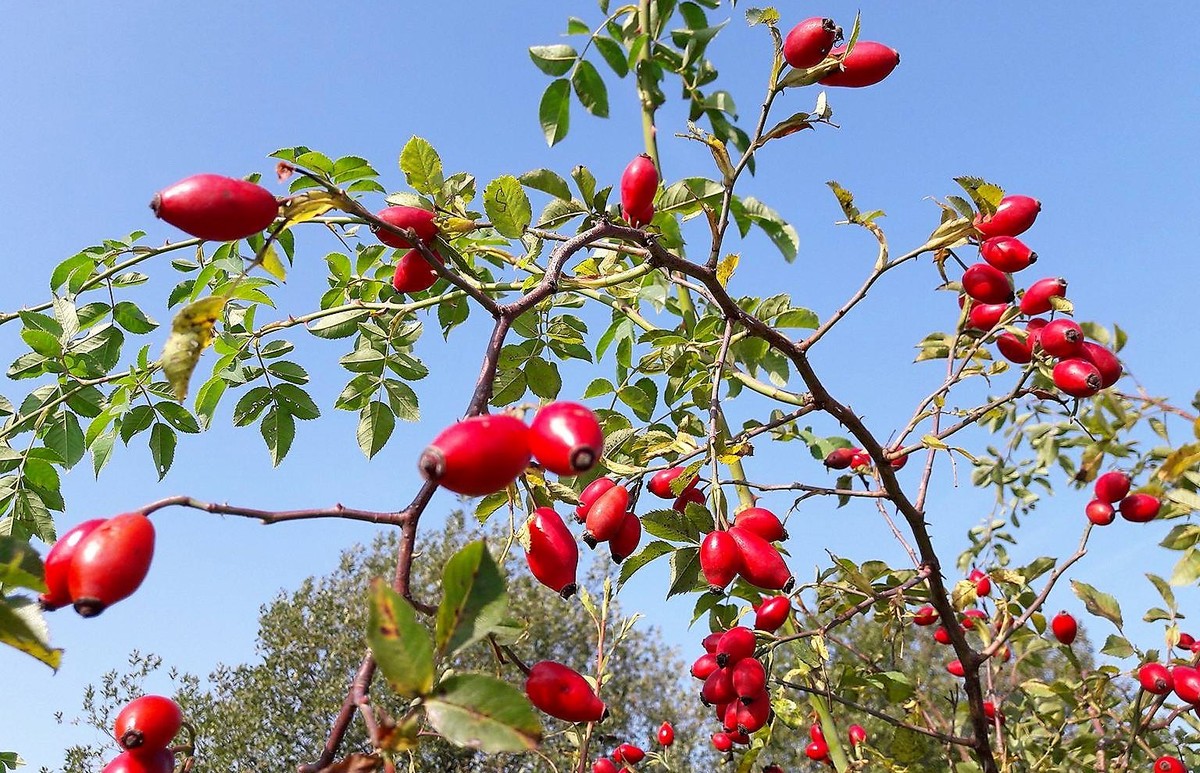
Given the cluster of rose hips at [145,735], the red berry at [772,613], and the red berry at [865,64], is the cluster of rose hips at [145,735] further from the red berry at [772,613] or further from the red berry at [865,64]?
the red berry at [865,64]

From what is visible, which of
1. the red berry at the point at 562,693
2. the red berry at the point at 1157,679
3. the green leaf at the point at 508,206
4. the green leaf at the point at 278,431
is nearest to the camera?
the red berry at the point at 562,693

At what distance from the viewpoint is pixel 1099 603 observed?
3.58 m

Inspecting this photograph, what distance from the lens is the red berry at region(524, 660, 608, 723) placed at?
3.64 feet

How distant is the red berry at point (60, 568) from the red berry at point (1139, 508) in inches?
125

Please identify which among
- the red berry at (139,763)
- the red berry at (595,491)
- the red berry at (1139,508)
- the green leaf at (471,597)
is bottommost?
the red berry at (139,763)

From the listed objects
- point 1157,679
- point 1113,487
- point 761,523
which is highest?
point 1113,487

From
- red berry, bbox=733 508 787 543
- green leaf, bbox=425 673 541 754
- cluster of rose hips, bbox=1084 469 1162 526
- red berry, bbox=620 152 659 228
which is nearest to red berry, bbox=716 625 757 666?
red berry, bbox=733 508 787 543

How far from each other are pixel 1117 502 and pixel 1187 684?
29.0 inches

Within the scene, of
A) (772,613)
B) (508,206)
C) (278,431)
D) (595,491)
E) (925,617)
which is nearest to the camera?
(595,491)

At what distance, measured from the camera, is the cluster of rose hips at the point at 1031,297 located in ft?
6.56

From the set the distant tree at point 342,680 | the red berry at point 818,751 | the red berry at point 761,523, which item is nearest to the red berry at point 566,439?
the red berry at point 761,523

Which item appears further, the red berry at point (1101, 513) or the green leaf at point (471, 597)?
the red berry at point (1101, 513)

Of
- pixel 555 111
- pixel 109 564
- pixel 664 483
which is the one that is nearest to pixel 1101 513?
pixel 664 483

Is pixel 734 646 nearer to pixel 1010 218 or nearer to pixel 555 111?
pixel 1010 218
